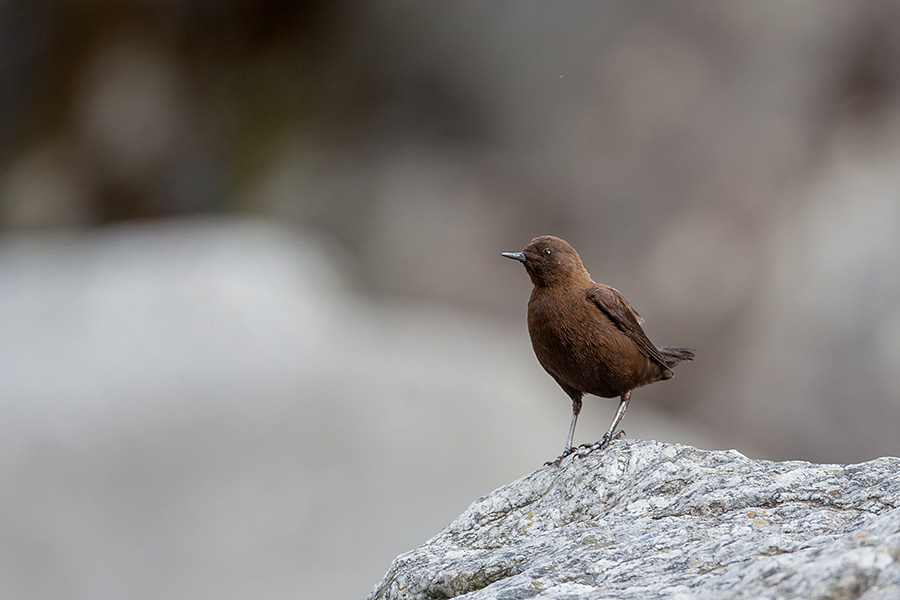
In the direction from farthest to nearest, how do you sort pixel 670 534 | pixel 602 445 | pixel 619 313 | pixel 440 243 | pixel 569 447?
pixel 440 243 → pixel 619 313 → pixel 569 447 → pixel 602 445 → pixel 670 534

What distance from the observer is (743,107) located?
47.2 ft

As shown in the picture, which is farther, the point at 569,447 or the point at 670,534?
the point at 569,447

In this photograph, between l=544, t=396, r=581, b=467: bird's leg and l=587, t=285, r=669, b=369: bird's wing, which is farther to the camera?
l=587, t=285, r=669, b=369: bird's wing

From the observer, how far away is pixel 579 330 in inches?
197

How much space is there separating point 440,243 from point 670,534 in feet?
38.6

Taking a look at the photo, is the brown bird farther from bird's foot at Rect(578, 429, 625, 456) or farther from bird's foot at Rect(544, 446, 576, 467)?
bird's foot at Rect(544, 446, 576, 467)

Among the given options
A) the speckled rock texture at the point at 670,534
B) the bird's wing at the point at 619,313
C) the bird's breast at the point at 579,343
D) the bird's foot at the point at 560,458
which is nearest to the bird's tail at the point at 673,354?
the bird's wing at the point at 619,313

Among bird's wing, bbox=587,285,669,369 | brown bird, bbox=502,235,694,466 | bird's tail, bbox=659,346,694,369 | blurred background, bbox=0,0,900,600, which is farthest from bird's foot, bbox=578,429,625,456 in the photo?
blurred background, bbox=0,0,900,600

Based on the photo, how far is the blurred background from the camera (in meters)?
Answer: 13.4

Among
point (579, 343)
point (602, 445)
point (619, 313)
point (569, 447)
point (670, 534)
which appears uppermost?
point (619, 313)

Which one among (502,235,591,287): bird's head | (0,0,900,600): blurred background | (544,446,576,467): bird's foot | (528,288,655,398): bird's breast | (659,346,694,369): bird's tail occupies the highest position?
(0,0,900,600): blurred background

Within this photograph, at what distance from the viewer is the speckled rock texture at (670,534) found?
2.26 m

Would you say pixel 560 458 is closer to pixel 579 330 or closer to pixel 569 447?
pixel 569 447

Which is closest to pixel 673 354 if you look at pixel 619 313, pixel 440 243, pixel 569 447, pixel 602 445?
pixel 619 313
